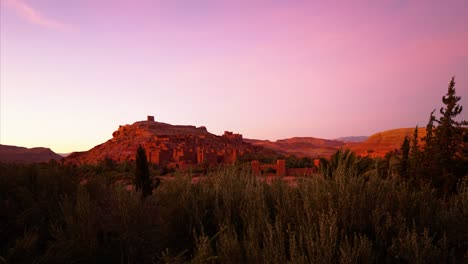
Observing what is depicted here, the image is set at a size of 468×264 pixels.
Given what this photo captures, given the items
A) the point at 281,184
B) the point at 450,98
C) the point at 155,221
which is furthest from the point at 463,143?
the point at 155,221

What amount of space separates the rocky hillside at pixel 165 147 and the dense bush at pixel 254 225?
2569 cm

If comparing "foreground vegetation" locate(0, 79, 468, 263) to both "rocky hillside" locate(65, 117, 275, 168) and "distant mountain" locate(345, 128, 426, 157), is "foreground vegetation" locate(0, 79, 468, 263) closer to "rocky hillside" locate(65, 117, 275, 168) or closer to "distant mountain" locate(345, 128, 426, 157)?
"rocky hillside" locate(65, 117, 275, 168)

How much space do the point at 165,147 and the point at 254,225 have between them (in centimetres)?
4243

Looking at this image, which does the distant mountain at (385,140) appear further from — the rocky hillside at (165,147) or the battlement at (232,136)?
the battlement at (232,136)

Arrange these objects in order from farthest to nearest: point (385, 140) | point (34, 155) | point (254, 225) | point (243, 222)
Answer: point (34, 155)
point (385, 140)
point (243, 222)
point (254, 225)

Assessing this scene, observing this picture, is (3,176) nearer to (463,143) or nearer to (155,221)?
(155,221)

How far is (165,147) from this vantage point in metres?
44.6

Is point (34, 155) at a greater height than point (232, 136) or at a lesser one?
lesser

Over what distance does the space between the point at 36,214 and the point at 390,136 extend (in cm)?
5303

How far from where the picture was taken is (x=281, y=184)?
4.98 meters

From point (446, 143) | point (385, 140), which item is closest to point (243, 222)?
point (446, 143)

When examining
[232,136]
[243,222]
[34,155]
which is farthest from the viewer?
[232,136]

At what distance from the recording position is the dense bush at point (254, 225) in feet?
8.79

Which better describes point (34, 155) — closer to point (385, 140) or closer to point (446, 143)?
point (385, 140)
